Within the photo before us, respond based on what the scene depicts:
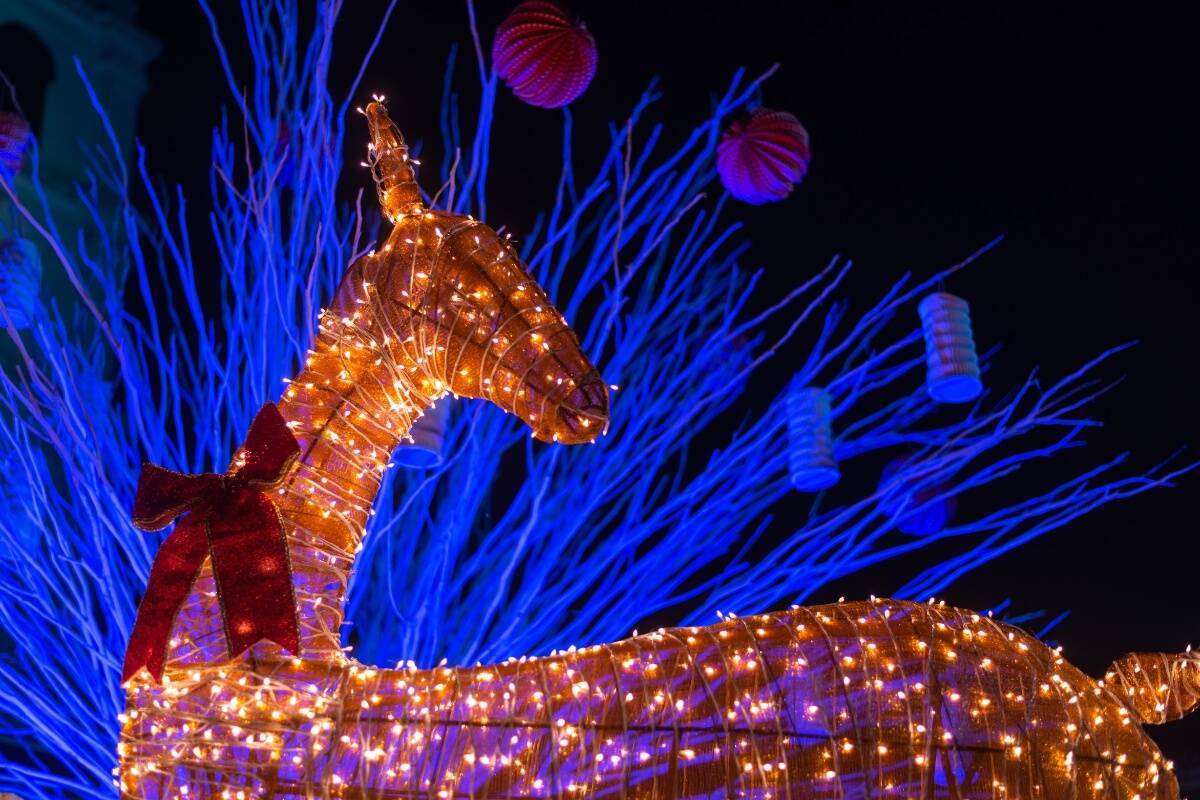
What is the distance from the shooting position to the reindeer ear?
154cm

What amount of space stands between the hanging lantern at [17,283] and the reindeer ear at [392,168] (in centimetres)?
230

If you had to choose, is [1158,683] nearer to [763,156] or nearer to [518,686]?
[518,686]

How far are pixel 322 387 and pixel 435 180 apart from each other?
8.74ft

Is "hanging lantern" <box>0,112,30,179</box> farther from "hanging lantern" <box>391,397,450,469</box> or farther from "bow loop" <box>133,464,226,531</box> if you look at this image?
"bow loop" <box>133,464,226,531</box>

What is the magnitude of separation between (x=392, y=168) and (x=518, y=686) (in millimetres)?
765

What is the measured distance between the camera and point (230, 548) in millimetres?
1293

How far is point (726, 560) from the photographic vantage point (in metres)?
4.54

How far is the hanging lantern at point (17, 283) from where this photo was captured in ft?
11.1

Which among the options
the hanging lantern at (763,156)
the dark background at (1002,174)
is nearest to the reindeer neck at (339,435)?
the hanging lantern at (763,156)

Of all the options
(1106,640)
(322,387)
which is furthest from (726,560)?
(322,387)

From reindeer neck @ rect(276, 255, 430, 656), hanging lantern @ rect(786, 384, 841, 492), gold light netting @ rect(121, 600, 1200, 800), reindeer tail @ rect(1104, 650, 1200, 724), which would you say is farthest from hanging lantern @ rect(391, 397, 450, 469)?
reindeer tail @ rect(1104, 650, 1200, 724)

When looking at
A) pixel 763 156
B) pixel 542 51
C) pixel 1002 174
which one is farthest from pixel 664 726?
pixel 1002 174

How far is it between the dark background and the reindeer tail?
2610mm

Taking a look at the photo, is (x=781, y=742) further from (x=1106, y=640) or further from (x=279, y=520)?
(x=1106, y=640)
